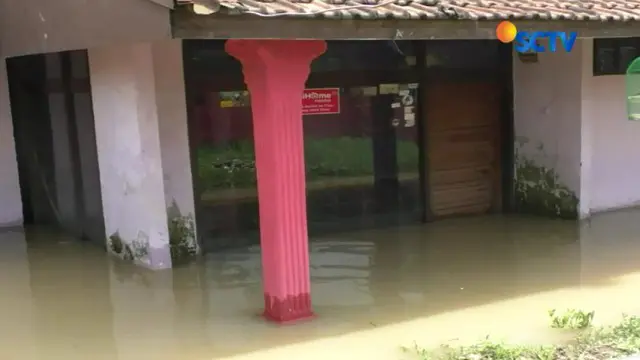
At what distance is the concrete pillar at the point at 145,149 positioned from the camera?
7406 mm

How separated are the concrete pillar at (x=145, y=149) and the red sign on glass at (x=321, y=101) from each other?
1628 millimetres

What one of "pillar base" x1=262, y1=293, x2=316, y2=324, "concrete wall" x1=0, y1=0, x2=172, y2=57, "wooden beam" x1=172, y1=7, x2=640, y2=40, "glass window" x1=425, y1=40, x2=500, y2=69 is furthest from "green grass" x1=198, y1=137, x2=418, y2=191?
"wooden beam" x1=172, y1=7, x2=640, y2=40

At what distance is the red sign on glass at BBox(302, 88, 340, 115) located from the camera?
343 inches

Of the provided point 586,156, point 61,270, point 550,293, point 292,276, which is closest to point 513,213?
point 586,156

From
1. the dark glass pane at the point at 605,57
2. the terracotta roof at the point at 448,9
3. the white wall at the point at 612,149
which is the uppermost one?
the terracotta roof at the point at 448,9

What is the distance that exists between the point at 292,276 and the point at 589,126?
523cm

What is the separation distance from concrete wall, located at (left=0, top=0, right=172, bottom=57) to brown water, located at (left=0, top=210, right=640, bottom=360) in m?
2.36

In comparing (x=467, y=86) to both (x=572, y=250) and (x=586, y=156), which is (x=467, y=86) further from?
(x=572, y=250)

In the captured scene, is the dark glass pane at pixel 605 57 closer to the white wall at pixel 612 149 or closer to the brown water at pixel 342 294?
the white wall at pixel 612 149

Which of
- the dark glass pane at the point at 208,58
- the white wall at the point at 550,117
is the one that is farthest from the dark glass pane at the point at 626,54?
the dark glass pane at the point at 208,58

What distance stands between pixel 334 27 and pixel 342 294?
8.47 feet

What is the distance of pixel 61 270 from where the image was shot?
7875 millimetres

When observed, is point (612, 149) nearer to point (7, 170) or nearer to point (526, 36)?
point (526, 36)

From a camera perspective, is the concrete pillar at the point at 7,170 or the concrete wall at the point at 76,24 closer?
the concrete wall at the point at 76,24
